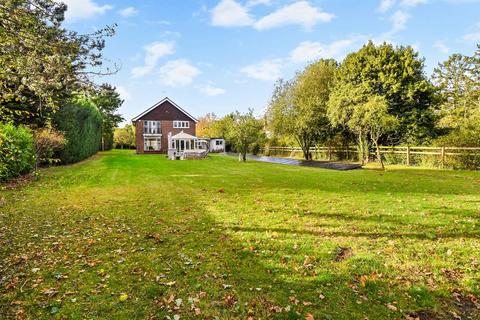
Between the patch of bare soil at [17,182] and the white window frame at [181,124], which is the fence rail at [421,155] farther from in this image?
the white window frame at [181,124]

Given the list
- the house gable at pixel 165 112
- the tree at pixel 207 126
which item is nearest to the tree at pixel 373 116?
the house gable at pixel 165 112

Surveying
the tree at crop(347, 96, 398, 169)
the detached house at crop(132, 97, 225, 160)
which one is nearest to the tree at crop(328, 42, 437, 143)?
the tree at crop(347, 96, 398, 169)

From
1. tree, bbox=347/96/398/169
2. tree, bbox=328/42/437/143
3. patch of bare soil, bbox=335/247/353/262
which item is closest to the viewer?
patch of bare soil, bbox=335/247/353/262

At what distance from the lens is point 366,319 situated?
326 cm

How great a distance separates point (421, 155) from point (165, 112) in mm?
37176

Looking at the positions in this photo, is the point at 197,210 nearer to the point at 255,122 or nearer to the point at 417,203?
the point at 417,203

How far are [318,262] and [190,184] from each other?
9150 millimetres

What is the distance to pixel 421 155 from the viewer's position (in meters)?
20.5

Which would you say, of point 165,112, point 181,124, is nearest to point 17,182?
point 165,112

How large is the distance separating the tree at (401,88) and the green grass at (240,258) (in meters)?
17.4

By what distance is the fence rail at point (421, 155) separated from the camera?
1767cm

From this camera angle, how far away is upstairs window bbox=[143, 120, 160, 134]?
4500 centimetres

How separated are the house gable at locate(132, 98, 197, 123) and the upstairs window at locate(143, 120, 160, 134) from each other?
2.20ft

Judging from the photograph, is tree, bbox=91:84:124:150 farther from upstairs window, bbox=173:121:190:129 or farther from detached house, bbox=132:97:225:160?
upstairs window, bbox=173:121:190:129
